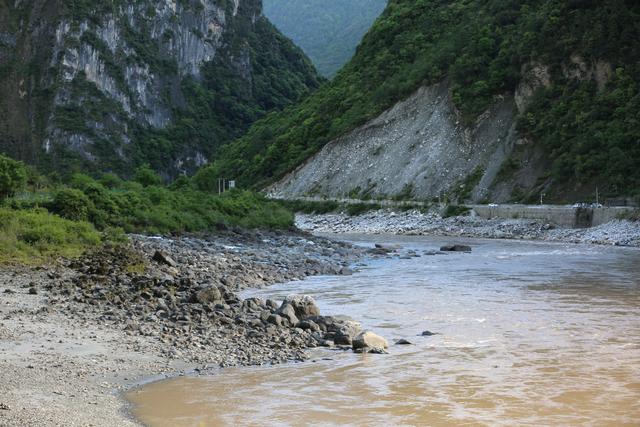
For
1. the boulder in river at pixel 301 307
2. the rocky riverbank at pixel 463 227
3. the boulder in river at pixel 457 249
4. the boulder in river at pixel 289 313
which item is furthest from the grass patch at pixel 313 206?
the boulder in river at pixel 289 313

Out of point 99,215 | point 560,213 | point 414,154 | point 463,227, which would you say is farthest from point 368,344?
point 414,154

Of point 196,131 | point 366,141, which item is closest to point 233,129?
point 196,131

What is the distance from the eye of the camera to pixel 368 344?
58.4ft

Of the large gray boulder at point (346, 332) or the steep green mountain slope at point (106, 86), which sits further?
the steep green mountain slope at point (106, 86)

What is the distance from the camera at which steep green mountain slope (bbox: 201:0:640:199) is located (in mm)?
68875

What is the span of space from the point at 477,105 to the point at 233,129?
11483 centimetres

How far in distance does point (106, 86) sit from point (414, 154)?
97.4m

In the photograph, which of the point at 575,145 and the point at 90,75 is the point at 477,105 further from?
the point at 90,75

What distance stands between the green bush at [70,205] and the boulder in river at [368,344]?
958 inches

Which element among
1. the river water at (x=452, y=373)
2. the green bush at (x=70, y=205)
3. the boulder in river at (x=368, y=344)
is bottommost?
the river water at (x=452, y=373)

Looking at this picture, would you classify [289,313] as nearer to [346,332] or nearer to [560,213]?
[346,332]

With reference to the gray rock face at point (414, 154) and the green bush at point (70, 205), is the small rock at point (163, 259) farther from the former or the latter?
the gray rock face at point (414, 154)

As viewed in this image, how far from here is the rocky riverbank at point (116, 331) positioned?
1300cm

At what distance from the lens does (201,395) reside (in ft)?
45.9
